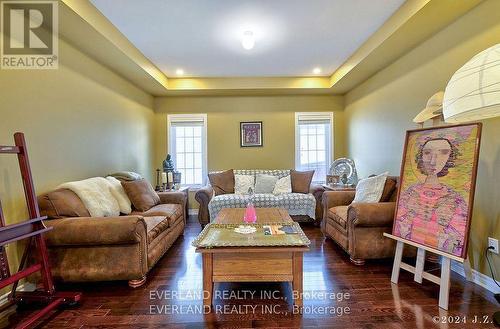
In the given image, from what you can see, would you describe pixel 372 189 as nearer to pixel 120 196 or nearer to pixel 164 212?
pixel 164 212

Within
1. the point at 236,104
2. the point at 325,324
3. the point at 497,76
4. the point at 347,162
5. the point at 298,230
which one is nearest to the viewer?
the point at 497,76

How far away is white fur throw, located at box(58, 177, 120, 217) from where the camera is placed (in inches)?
97.0

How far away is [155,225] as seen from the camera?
8.47ft

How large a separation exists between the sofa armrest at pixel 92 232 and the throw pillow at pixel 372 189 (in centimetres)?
251

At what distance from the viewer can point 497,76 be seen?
1344mm

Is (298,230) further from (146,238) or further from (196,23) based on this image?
(196,23)

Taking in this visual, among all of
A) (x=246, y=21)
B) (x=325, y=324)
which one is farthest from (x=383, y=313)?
(x=246, y=21)

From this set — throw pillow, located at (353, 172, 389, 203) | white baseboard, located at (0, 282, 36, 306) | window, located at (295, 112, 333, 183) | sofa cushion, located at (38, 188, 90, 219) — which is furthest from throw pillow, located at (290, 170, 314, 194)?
white baseboard, located at (0, 282, 36, 306)

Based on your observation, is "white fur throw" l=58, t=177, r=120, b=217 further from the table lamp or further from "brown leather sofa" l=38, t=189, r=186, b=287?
the table lamp

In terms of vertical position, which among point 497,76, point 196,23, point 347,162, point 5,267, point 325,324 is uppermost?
point 196,23

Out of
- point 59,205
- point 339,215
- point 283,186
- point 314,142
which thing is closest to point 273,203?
point 283,186

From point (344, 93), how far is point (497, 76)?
13.0ft

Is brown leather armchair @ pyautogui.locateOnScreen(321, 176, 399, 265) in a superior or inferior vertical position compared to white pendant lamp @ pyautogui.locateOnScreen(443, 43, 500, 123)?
inferior

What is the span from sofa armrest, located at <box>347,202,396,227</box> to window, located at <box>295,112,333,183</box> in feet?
8.74
